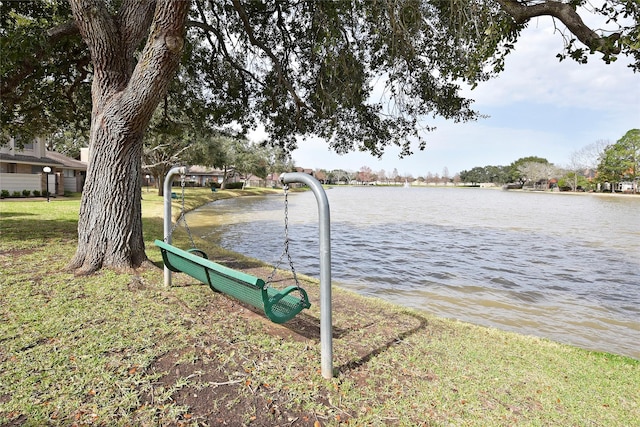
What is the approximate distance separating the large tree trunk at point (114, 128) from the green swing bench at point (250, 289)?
1641mm

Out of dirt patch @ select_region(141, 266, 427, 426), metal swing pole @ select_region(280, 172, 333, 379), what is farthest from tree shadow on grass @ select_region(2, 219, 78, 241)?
metal swing pole @ select_region(280, 172, 333, 379)

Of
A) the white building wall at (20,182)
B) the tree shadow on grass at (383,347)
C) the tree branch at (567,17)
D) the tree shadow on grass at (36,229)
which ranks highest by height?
the tree branch at (567,17)

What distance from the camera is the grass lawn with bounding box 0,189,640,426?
2.31 metres

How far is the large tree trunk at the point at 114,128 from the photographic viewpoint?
184 inches

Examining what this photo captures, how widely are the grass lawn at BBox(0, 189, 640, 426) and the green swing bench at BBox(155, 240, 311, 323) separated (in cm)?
42

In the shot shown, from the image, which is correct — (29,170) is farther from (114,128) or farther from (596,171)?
(596,171)

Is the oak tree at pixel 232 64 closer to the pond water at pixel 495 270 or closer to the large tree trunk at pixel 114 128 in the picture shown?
the large tree trunk at pixel 114 128

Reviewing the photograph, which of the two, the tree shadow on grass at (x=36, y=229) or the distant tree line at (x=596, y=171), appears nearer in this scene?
the tree shadow on grass at (x=36, y=229)

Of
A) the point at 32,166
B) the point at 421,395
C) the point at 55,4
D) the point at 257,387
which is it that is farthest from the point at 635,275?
the point at 32,166

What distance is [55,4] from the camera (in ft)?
25.7

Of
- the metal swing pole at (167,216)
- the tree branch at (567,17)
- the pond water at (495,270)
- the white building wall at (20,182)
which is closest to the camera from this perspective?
the tree branch at (567,17)

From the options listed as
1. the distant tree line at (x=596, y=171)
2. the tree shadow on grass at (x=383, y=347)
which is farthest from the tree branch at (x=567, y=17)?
the distant tree line at (x=596, y=171)

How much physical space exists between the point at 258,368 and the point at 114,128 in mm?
3982

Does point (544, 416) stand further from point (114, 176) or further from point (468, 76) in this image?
point (114, 176)
